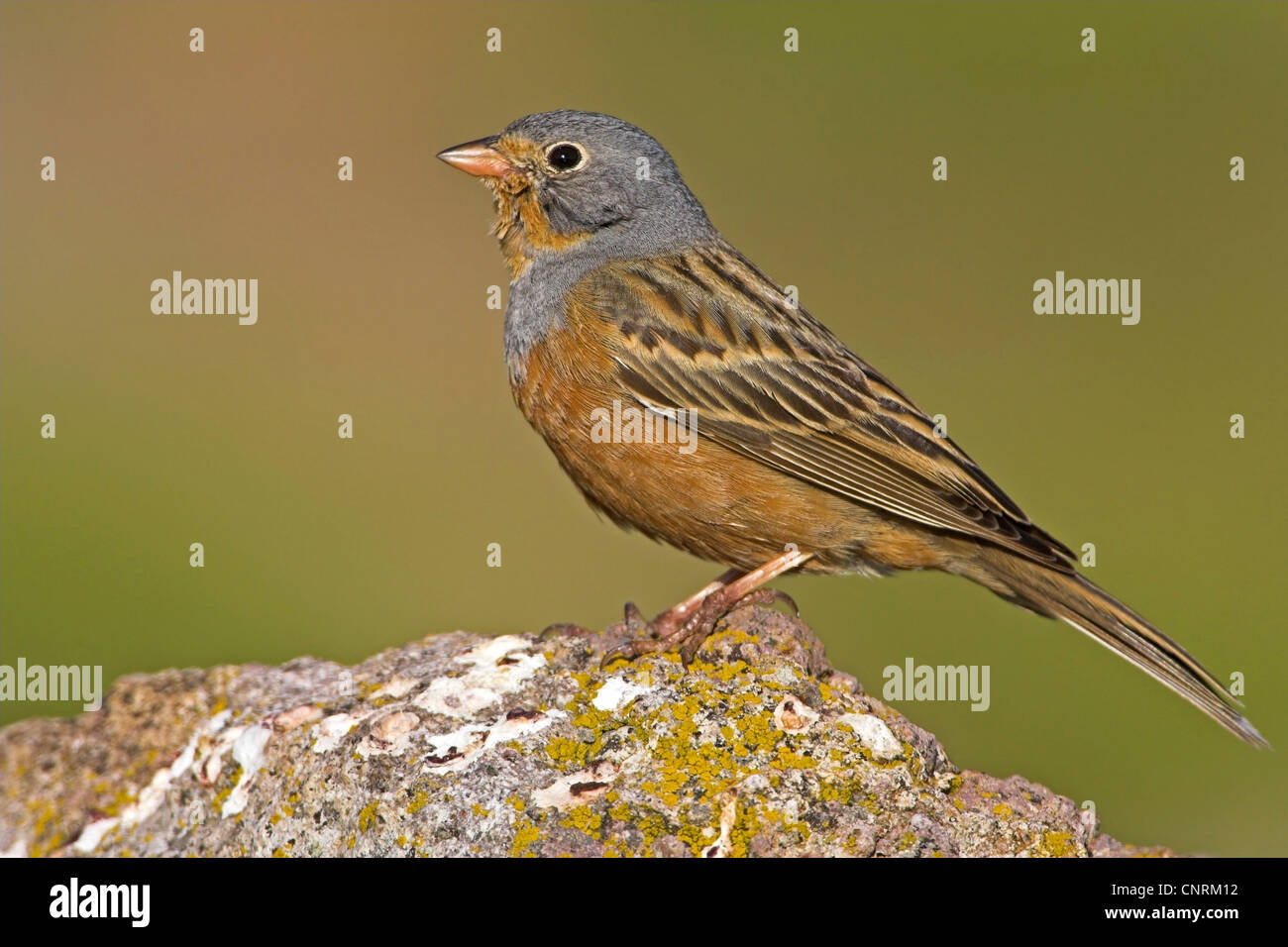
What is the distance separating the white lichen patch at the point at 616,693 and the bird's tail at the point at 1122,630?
85.1 inches

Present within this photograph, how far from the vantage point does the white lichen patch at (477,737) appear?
4902mm

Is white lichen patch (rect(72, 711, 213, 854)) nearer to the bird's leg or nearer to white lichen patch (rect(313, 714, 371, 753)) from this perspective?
white lichen patch (rect(313, 714, 371, 753))

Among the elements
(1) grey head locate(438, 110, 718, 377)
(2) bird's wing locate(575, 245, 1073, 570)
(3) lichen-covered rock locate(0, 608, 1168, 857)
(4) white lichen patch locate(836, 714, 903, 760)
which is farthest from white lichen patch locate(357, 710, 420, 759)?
(1) grey head locate(438, 110, 718, 377)

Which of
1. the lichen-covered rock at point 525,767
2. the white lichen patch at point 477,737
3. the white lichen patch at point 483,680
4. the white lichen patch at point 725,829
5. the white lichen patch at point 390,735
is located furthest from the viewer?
the white lichen patch at point 483,680

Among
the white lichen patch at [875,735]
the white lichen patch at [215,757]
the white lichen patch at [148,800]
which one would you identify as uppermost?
the white lichen patch at [875,735]

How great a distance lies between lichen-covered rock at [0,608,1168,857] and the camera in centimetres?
460

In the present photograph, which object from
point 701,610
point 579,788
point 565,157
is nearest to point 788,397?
point 701,610

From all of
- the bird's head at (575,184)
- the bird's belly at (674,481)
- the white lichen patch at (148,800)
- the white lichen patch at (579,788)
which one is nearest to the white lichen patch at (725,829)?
the white lichen patch at (579,788)

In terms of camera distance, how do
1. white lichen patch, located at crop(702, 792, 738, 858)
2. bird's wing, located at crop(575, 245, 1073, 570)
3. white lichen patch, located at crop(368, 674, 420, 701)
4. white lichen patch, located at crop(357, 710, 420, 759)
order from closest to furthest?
white lichen patch, located at crop(702, 792, 738, 858)
white lichen patch, located at crop(357, 710, 420, 759)
white lichen patch, located at crop(368, 674, 420, 701)
bird's wing, located at crop(575, 245, 1073, 570)

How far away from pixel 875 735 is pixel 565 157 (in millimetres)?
3687

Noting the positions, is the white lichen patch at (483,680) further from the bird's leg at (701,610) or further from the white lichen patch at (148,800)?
the white lichen patch at (148,800)

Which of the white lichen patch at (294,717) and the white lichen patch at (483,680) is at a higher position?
the white lichen patch at (483,680)

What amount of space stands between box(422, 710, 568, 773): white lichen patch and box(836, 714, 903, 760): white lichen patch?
1.14 metres

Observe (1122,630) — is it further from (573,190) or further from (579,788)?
(573,190)
